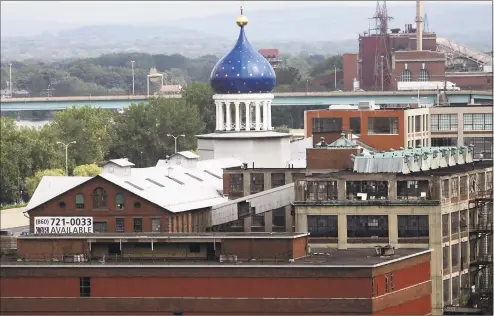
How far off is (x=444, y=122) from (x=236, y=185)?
32.0 m

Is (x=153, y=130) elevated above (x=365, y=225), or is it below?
below

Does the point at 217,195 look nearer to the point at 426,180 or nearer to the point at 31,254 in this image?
the point at 426,180

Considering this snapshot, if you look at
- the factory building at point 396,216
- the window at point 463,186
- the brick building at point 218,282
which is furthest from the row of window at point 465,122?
the brick building at point 218,282

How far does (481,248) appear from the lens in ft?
268

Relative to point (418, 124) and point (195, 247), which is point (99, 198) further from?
point (418, 124)

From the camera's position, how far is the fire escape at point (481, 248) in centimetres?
8038

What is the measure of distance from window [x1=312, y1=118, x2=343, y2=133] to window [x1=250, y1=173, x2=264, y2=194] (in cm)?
2301

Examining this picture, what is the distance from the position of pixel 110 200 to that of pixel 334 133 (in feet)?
107

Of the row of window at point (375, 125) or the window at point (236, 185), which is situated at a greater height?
the row of window at point (375, 125)

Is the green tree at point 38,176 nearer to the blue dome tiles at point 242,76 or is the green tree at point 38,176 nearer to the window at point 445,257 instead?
the blue dome tiles at point 242,76

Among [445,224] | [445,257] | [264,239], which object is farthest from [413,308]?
[445,224]

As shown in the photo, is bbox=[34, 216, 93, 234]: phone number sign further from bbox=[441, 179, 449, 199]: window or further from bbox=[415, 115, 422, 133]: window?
bbox=[415, 115, 422, 133]: window

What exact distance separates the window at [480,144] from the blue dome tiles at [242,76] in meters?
12.7

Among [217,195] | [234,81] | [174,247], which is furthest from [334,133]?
[174,247]
